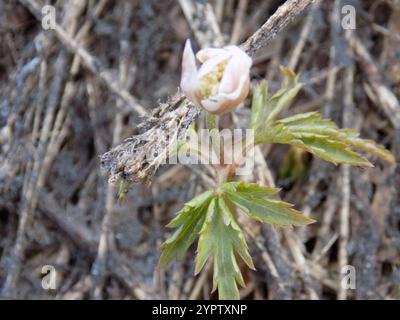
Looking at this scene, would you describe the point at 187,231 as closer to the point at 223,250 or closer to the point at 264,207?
the point at 223,250

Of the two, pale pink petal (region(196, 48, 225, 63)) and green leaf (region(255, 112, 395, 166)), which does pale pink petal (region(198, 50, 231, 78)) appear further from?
green leaf (region(255, 112, 395, 166))

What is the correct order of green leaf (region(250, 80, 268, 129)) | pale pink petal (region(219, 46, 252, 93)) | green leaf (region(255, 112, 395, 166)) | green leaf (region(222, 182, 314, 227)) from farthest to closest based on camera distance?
green leaf (region(250, 80, 268, 129)), green leaf (region(255, 112, 395, 166)), green leaf (region(222, 182, 314, 227)), pale pink petal (region(219, 46, 252, 93))

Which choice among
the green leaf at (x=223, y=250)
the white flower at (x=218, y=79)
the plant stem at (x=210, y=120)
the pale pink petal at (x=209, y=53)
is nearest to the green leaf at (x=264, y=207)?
the green leaf at (x=223, y=250)

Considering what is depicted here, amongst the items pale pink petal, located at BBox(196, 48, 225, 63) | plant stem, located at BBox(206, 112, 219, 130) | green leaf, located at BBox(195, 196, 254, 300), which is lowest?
green leaf, located at BBox(195, 196, 254, 300)

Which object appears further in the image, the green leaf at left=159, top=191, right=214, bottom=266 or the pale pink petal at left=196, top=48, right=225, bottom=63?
the green leaf at left=159, top=191, right=214, bottom=266

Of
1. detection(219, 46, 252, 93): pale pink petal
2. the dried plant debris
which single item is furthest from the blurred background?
detection(219, 46, 252, 93): pale pink petal

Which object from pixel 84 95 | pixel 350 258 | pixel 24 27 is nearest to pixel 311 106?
pixel 350 258
